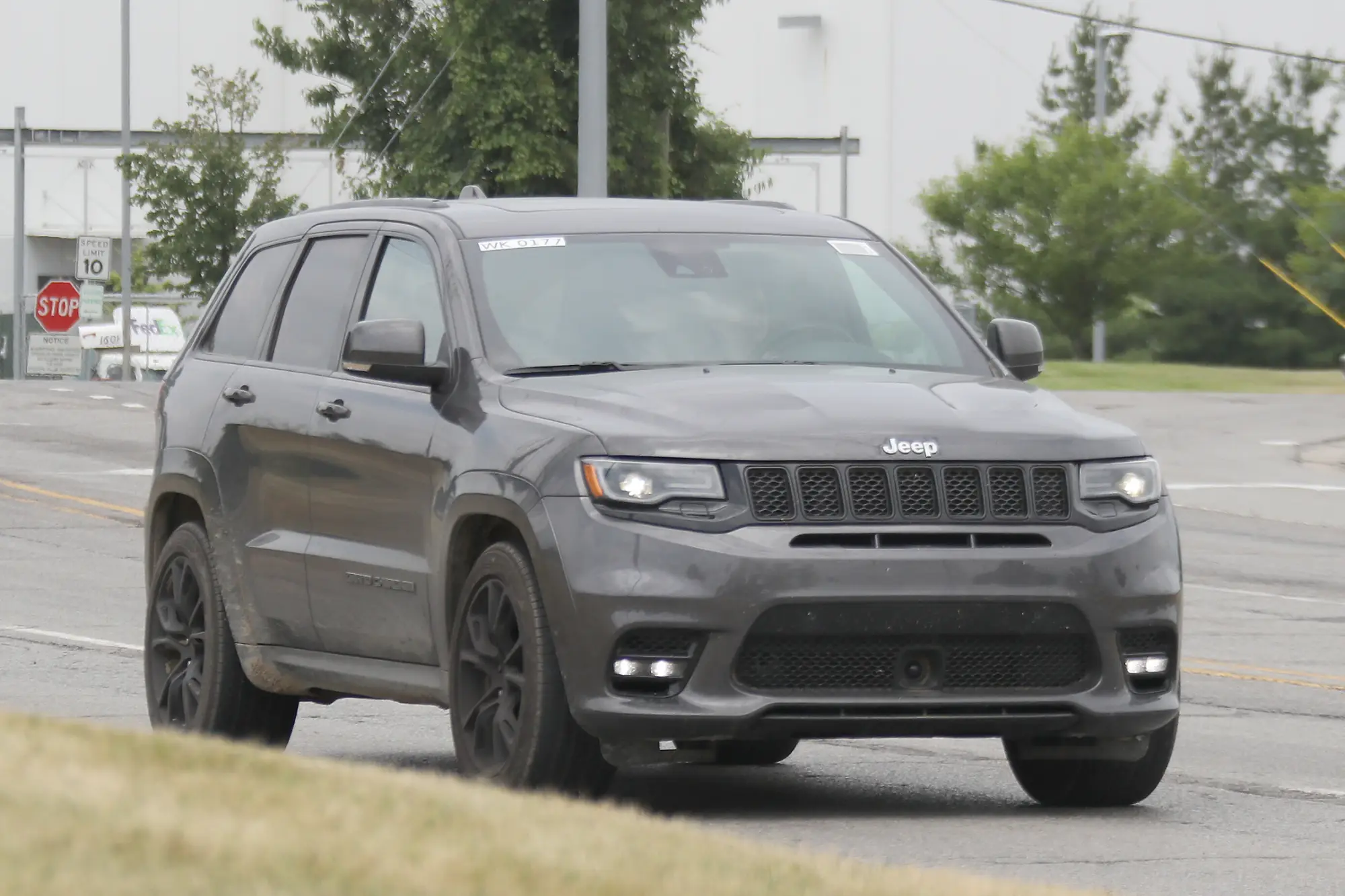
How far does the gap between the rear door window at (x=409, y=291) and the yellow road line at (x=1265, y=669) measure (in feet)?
18.7

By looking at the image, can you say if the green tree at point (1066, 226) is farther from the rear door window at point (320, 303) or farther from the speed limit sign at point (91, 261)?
the rear door window at point (320, 303)

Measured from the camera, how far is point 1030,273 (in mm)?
62281

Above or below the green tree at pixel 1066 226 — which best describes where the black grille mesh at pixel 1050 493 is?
below

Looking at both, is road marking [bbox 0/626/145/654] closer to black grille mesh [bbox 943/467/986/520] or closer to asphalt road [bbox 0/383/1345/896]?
asphalt road [bbox 0/383/1345/896]

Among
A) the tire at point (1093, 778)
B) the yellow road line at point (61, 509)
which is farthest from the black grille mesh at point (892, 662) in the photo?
the yellow road line at point (61, 509)

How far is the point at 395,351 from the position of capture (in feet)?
26.4

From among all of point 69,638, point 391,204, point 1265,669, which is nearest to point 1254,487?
point 1265,669

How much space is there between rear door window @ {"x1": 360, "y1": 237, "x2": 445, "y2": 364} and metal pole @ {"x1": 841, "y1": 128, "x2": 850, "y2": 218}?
2267 inches

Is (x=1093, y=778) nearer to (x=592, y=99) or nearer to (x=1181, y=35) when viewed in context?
(x=592, y=99)

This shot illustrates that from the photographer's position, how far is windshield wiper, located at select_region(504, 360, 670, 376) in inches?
318

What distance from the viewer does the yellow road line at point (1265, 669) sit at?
42.4 feet

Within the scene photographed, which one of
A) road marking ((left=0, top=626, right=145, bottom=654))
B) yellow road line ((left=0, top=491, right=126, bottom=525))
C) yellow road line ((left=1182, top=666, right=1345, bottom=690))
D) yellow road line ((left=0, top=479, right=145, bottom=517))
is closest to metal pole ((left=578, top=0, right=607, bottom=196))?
yellow road line ((left=0, top=479, right=145, bottom=517))

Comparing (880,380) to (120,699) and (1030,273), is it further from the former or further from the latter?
(1030,273)

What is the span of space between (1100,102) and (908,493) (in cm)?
6268
